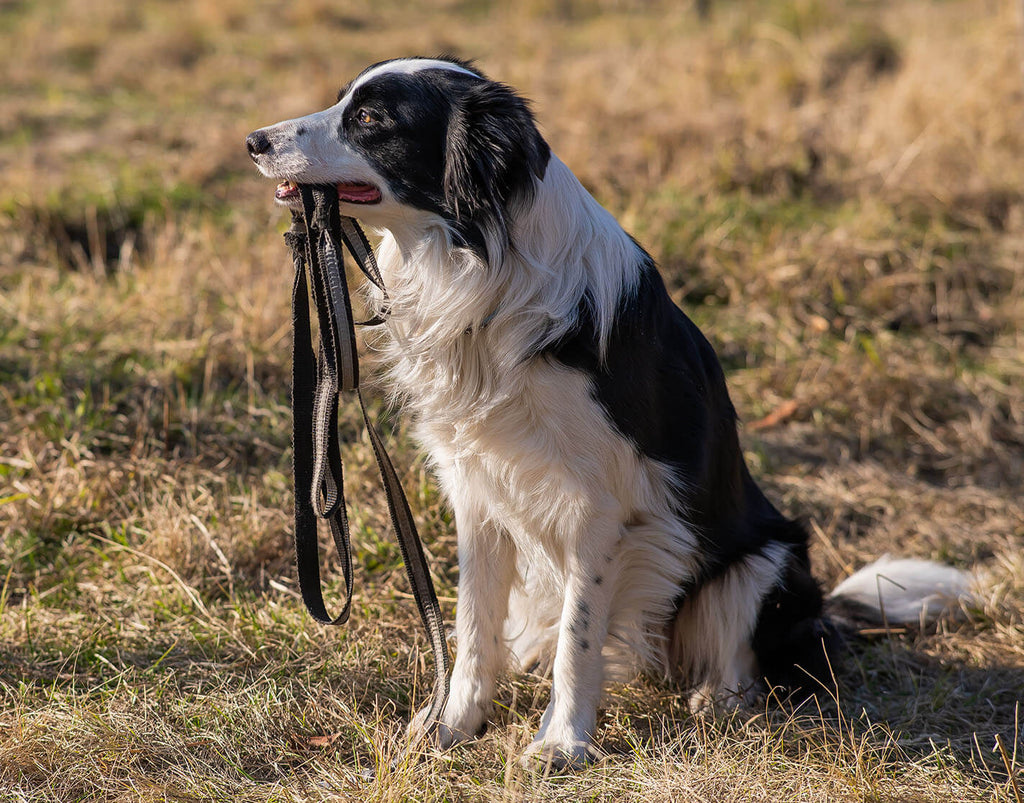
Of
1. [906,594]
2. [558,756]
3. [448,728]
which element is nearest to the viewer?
[558,756]

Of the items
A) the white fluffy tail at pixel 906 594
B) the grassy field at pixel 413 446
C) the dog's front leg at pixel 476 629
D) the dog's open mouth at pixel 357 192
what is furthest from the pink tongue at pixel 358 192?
the white fluffy tail at pixel 906 594

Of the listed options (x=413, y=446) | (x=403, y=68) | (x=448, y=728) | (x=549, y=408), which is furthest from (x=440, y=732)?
(x=403, y=68)

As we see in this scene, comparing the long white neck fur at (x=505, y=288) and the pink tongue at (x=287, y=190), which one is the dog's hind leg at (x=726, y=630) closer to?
the long white neck fur at (x=505, y=288)

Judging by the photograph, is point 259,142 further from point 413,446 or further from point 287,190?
point 413,446

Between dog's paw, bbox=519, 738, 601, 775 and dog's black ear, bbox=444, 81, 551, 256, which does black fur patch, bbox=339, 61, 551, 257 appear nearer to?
dog's black ear, bbox=444, 81, 551, 256

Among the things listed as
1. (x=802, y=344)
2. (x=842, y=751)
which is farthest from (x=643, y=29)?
(x=842, y=751)

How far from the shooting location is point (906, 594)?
296 cm

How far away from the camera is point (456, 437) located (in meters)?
2.30

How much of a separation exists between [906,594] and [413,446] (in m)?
1.66

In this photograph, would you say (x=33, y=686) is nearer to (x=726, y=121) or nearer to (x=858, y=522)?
(x=858, y=522)

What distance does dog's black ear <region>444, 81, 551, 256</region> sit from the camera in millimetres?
2074

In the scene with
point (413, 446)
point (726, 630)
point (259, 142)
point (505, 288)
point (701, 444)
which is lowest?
point (726, 630)

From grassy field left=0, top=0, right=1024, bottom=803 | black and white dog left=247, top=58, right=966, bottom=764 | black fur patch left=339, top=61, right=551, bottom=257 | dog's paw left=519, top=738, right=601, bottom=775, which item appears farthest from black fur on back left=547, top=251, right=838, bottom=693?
dog's paw left=519, top=738, right=601, bottom=775

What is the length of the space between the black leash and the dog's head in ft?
0.24
